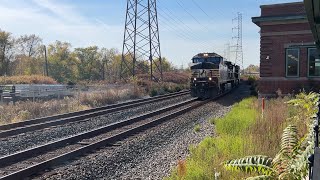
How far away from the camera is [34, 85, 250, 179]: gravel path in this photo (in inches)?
308

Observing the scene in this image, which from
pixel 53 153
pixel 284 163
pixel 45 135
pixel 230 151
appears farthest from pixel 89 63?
pixel 284 163

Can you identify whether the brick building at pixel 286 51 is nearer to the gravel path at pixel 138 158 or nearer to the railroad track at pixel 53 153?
the gravel path at pixel 138 158

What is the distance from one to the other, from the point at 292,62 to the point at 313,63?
1385mm

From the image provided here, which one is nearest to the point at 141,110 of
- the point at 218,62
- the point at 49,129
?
the point at 49,129

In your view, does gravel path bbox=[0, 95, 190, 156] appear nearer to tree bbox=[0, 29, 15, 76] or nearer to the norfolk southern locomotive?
the norfolk southern locomotive

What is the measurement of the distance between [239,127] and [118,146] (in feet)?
12.7

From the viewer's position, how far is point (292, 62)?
24.4 metres

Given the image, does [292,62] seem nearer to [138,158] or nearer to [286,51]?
[286,51]

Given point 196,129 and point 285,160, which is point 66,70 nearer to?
point 196,129

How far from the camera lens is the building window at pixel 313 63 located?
2320 cm

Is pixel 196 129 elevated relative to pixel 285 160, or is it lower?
lower

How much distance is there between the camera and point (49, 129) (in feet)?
48.0

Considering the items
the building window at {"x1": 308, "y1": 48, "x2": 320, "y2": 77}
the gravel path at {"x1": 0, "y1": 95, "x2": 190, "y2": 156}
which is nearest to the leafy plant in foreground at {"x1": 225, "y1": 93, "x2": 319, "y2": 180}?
the gravel path at {"x1": 0, "y1": 95, "x2": 190, "y2": 156}

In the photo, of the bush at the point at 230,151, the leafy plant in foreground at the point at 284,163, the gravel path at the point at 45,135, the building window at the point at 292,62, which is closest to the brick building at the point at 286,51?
the building window at the point at 292,62
